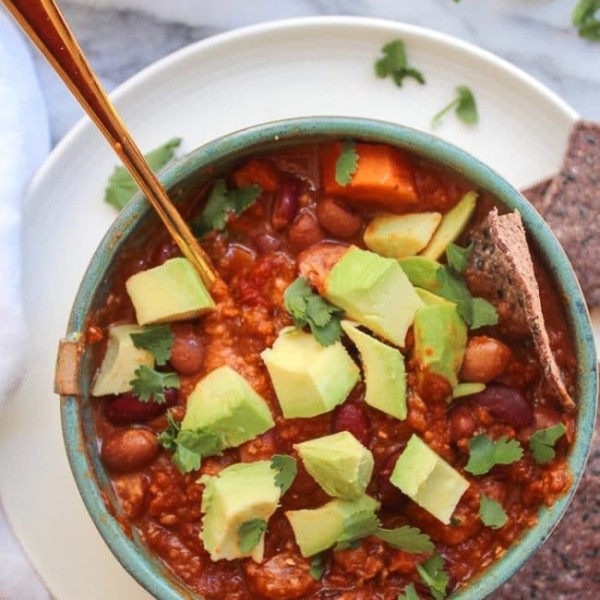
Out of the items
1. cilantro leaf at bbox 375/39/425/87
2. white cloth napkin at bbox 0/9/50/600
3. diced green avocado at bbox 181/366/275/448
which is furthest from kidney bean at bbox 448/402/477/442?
white cloth napkin at bbox 0/9/50/600

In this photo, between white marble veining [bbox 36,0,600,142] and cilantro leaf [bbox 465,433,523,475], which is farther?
white marble veining [bbox 36,0,600,142]

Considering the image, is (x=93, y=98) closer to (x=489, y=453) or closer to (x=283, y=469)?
(x=283, y=469)

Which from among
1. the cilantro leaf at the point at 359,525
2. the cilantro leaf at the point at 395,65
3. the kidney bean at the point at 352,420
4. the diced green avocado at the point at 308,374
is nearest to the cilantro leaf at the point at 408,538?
the cilantro leaf at the point at 359,525

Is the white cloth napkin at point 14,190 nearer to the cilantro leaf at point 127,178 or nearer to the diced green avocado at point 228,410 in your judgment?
the cilantro leaf at point 127,178

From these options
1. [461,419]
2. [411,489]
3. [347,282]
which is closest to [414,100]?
[347,282]

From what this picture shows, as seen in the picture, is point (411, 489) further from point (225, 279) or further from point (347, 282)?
point (225, 279)

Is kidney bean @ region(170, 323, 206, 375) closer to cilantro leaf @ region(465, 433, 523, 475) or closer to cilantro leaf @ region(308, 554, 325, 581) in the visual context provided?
cilantro leaf @ region(308, 554, 325, 581)
